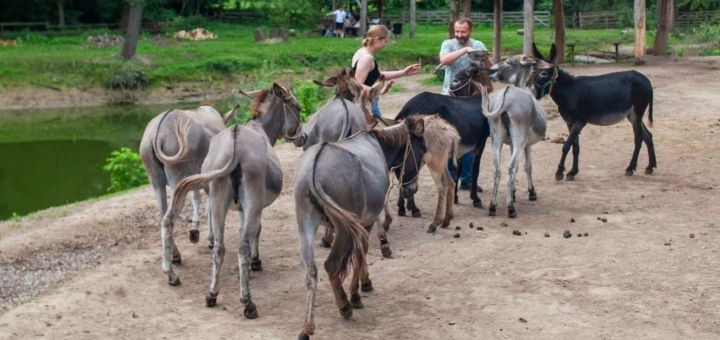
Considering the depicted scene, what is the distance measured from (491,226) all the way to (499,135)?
1110 mm

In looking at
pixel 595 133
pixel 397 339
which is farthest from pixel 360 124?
pixel 595 133

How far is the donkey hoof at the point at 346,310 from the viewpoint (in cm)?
658

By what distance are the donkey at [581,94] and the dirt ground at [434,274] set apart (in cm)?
60

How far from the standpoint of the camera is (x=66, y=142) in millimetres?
22219

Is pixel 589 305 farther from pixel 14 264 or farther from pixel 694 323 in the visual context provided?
pixel 14 264

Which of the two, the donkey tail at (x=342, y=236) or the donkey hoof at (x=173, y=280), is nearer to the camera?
the donkey tail at (x=342, y=236)

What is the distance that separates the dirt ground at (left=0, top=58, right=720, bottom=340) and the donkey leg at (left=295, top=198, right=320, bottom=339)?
22cm

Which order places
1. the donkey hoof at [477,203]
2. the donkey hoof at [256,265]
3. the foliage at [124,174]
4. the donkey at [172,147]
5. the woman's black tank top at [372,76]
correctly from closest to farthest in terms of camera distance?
the donkey at [172,147] → the donkey hoof at [256,265] → the woman's black tank top at [372,76] → the donkey hoof at [477,203] → the foliage at [124,174]

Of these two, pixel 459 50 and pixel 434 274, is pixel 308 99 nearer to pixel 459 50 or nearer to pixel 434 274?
pixel 459 50

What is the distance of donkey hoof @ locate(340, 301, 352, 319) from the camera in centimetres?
658

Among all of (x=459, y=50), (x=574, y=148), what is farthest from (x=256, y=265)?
(x=574, y=148)

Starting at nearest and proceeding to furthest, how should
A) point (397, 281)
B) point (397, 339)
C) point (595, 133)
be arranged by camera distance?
point (397, 339) < point (397, 281) < point (595, 133)

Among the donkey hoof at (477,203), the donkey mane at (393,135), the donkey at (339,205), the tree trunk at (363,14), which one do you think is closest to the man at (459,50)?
the donkey hoof at (477,203)

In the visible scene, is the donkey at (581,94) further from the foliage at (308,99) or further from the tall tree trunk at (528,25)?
the tall tree trunk at (528,25)
